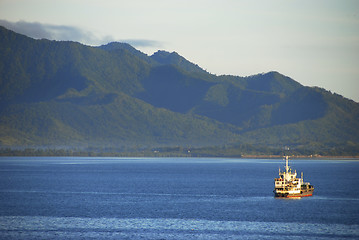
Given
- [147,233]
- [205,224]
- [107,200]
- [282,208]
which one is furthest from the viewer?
[107,200]

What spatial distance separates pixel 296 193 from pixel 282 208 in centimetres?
2441

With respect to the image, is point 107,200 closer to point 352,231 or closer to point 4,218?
point 4,218

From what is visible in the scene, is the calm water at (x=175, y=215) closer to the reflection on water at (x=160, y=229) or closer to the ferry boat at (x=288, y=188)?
the reflection on water at (x=160, y=229)

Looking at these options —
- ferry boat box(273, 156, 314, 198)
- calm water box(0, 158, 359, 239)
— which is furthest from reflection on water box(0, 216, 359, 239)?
ferry boat box(273, 156, 314, 198)

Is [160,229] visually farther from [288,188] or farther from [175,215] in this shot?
[288,188]

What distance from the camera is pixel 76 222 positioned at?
115 m

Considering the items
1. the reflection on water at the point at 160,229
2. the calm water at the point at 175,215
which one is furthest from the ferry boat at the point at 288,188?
the reflection on water at the point at 160,229

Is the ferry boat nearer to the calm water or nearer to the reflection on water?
the calm water

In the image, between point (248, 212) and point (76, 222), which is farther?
point (248, 212)

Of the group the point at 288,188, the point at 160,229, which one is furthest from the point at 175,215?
the point at 288,188

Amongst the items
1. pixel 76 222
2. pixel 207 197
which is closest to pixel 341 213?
pixel 207 197

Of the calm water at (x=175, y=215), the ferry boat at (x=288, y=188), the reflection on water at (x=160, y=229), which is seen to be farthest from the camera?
the ferry boat at (x=288, y=188)

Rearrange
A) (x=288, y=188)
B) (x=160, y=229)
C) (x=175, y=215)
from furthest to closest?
(x=288, y=188), (x=175, y=215), (x=160, y=229)

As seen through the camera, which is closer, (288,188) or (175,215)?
(175,215)
